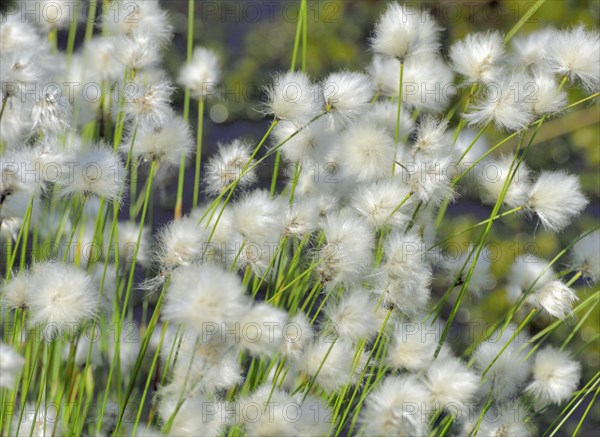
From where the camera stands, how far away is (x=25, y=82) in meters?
1.12

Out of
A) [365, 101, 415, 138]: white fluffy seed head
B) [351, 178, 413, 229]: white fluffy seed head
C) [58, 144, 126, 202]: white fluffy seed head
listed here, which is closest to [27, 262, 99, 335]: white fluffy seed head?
[58, 144, 126, 202]: white fluffy seed head

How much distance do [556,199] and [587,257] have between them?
151mm

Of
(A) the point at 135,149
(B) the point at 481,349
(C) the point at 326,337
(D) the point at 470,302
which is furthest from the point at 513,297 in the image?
(D) the point at 470,302

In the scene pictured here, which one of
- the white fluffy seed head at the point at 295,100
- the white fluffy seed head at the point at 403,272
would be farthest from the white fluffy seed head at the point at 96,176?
the white fluffy seed head at the point at 403,272

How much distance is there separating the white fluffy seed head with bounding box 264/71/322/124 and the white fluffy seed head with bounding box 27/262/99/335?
12.9 inches

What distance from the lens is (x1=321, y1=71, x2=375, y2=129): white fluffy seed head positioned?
116 cm

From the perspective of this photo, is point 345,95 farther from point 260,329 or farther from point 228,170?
point 260,329

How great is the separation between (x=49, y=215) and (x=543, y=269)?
79 centimetres

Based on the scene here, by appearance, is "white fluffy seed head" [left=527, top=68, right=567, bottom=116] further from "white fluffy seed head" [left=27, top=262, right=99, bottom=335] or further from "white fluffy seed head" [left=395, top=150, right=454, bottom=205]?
"white fluffy seed head" [left=27, top=262, right=99, bottom=335]

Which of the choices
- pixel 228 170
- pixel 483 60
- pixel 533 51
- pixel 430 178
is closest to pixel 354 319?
pixel 430 178

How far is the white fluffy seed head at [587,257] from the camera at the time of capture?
4.25 feet

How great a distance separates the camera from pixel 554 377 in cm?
126

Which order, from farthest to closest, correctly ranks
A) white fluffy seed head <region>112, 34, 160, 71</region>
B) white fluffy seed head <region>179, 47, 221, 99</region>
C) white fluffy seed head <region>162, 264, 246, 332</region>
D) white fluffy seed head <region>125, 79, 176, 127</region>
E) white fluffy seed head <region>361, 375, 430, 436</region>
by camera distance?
1. white fluffy seed head <region>179, 47, 221, 99</region>
2. white fluffy seed head <region>112, 34, 160, 71</region>
3. white fluffy seed head <region>125, 79, 176, 127</region>
4. white fluffy seed head <region>361, 375, 430, 436</region>
5. white fluffy seed head <region>162, 264, 246, 332</region>

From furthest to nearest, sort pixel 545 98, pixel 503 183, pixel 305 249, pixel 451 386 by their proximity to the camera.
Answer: pixel 305 249 < pixel 503 183 < pixel 545 98 < pixel 451 386
